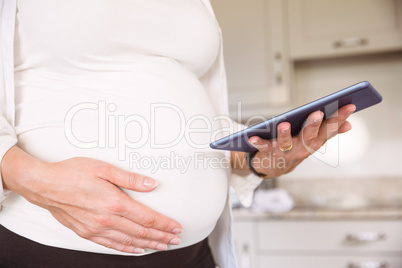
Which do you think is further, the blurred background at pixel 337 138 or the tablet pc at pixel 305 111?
the blurred background at pixel 337 138

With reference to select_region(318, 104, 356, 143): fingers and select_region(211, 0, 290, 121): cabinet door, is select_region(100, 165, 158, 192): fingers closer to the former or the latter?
select_region(318, 104, 356, 143): fingers

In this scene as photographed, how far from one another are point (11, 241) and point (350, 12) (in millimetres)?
1690

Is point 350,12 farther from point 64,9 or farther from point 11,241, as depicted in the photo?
point 11,241

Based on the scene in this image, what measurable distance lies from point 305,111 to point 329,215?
1.17m

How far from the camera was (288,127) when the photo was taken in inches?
20.7

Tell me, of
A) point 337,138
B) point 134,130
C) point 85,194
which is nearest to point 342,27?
point 337,138

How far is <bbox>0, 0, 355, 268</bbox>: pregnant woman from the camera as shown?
0.48 meters

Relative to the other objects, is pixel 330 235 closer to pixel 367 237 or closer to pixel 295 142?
pixel 367 237

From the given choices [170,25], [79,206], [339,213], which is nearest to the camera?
[79,206]

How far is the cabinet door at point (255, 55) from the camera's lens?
1848 millimetres

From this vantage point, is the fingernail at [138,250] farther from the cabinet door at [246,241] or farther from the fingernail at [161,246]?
the cabinet door at [246,241]

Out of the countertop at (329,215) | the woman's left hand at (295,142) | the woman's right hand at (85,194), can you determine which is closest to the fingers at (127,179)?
the woman's right hand at (85,194)

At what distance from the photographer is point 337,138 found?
1957mm

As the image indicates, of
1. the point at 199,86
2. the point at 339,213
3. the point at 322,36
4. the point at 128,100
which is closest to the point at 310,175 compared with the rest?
the point at 339,213
